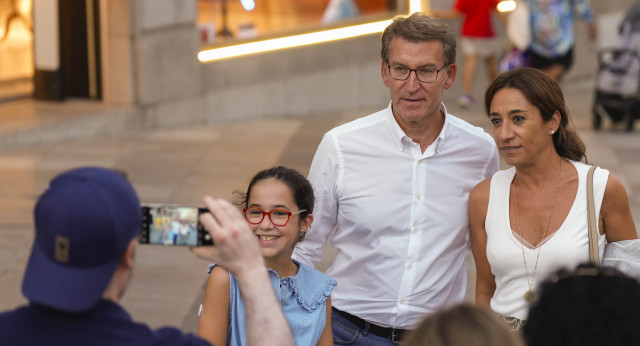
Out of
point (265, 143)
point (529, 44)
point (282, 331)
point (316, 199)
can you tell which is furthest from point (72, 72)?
point (282, 331)

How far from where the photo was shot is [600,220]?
380cm

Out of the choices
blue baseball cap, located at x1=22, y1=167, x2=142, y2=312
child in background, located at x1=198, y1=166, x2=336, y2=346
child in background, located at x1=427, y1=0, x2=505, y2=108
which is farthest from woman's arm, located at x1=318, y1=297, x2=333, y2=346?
child in background, located at x1=427, y1=0, x2=505, y2=108

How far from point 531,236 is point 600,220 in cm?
25

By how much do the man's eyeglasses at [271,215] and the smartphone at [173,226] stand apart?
73 cm

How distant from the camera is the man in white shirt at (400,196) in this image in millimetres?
3953

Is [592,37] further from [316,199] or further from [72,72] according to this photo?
[316,199]

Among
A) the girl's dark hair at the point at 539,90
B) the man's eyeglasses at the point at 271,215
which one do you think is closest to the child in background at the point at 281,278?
the man's eyeglasses at the point at 271,215

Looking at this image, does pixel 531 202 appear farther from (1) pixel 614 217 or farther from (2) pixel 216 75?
(2) pixel 216 75

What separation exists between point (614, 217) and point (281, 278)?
1.22 metres

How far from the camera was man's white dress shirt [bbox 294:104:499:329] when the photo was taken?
3.98 meters

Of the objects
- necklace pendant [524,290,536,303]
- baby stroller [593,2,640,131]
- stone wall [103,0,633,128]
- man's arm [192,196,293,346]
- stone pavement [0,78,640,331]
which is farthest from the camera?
stone wall [103,0,633,128]

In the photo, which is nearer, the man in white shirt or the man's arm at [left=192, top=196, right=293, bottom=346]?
the man's arm at [left=192, top=196, right=293, bottom=346]

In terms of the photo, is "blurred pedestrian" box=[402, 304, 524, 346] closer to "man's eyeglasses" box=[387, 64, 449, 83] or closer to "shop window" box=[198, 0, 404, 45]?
"man's eyeglasses" box=[387, 64, 449, 83]

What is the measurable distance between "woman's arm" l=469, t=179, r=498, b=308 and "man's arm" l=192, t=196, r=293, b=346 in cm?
146
